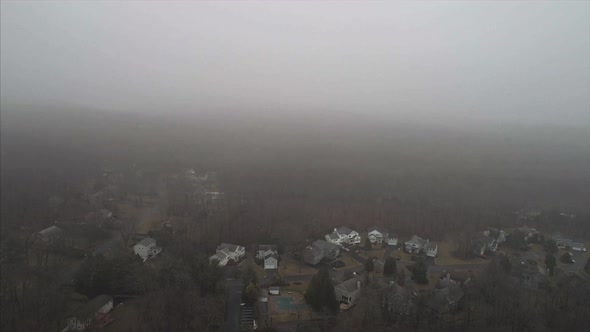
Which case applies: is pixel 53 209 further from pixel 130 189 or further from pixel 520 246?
pixel 520 246

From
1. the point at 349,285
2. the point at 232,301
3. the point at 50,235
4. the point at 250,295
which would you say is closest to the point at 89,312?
the point at 232,301

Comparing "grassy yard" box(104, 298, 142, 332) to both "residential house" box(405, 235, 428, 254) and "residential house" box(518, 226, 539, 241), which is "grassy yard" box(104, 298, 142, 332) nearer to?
"residential house" box(405, 235, 428, 254)

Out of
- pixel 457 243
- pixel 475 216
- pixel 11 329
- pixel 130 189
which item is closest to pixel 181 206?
pixel 130 189

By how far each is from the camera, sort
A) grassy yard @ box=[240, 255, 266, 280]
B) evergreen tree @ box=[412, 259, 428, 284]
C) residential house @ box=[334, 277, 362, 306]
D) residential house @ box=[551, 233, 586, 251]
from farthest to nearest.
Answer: residential house @ box=[551, 233, 586, 251] → grassy yard @ box=[240, 255, 266, 280] → evergreen tree @ box=[412, 259, 428, 284] → residential house @ box=[334, 277, 362, 306]

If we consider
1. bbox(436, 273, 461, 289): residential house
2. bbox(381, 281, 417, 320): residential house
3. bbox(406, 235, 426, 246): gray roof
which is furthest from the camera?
bbox(406, 235, 426, 246): gray roof

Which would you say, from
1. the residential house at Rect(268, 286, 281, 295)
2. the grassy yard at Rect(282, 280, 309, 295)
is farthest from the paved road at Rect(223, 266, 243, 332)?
the grassy yard at Rect(282, 280, 309, 295)

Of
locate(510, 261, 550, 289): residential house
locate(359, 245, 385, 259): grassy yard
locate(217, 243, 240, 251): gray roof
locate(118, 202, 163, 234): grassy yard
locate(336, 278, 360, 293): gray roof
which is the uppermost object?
locate(510, 261, 550, 289): residential house

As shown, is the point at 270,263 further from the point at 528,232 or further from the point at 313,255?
→ the point at 528,232
